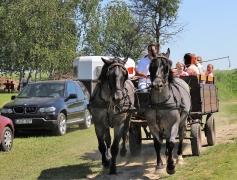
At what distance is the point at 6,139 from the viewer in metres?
11.6

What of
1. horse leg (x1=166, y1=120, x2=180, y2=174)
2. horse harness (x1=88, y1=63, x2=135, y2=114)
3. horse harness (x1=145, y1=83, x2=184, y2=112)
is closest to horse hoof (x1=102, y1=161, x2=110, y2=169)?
horse harness (x1=88, y1=63, x2=135, y2=114)

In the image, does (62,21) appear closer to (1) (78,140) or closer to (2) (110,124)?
(1) (78,140)

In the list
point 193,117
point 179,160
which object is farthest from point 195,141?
point 193,117

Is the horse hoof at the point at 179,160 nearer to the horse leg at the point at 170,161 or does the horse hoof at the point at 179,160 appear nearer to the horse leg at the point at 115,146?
the horse leg at the point at 170,161

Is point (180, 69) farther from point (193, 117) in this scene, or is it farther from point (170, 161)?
point (170, 161)

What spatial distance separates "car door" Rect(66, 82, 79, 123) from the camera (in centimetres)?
1590

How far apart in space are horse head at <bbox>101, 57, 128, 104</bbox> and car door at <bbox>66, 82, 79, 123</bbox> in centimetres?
766

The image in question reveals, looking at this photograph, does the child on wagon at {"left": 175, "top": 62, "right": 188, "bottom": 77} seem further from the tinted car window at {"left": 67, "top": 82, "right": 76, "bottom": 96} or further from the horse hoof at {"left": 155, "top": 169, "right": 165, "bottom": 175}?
the tinted car window at {"left": 67, "top": 82, "right": 76, "bottom": 96}

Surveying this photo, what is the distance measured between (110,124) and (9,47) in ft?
126

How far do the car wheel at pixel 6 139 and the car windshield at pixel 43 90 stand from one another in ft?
13.0

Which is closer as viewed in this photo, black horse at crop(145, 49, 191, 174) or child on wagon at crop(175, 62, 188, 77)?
black horse at crop(145, 49, 191, 174)

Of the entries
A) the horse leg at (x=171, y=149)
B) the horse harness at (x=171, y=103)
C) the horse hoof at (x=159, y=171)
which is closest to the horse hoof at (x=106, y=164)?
the horse hoof at (x=159, y=171)

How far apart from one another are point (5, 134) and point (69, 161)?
2305mm

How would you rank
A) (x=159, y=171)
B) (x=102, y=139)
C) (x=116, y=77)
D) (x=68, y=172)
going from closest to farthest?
(x=116, y=77) → (x=159, y=171) → (x=102, y=139) → (x=68, y=172)
